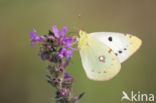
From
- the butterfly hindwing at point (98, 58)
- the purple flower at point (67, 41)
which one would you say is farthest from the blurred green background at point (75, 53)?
the purple flower at point (67, 41)

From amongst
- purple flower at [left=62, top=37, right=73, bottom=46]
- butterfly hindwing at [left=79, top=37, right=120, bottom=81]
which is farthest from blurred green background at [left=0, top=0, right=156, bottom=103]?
purple flower at [left=62, top=37, right=73, bottom=46]

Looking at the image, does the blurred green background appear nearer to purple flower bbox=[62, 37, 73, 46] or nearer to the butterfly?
the butterfly

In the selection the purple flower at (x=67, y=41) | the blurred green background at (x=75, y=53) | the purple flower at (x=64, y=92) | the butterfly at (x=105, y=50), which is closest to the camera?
the purple flower at (x=64, y=92)

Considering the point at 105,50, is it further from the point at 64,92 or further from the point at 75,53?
the point at 75,53

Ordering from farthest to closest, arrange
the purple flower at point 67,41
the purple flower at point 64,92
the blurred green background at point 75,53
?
1. the blurred green background at point 75,53
2. the purple flower at point 67,41
3. the purple flower at point 64,92

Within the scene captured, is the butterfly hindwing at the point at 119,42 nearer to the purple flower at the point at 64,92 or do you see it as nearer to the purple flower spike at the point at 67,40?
the purple flower spike at the point at 67,40

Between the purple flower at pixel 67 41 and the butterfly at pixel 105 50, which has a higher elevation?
the purple flower at pixel 67 41

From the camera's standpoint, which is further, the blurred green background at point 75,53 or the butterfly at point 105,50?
the blurred green background at point 75,53
